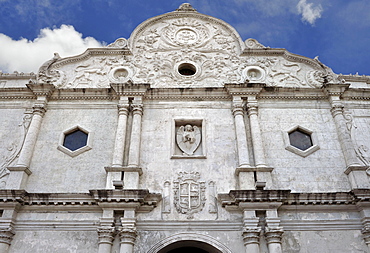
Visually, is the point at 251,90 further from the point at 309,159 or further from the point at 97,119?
the point at 97,119

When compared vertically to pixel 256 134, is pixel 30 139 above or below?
below

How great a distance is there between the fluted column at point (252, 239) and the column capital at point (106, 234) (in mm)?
3851

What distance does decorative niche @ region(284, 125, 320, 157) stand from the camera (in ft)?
38.9

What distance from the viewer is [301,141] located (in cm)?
1234

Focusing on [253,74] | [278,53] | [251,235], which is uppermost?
[278,53]

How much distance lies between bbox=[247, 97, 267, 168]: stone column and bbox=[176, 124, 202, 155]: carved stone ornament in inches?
76.0

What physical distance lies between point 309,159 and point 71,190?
8004 millimetres

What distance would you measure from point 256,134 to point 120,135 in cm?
476

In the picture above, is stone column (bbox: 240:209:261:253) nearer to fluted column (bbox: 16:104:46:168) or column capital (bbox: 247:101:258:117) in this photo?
column capital (bbox: 247:101:258:117)

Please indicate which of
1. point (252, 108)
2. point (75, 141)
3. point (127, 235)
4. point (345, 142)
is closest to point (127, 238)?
point (127, 235)

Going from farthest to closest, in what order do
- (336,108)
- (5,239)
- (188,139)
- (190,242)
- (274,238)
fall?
(336,108)
(188,139)
(190,242)
(5,239)
(274,238)

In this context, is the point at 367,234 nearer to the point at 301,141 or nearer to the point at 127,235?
the point at 301,141

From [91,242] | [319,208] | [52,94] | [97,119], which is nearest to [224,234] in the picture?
[319,208]

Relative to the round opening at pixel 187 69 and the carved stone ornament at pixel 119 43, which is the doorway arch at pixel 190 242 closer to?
the round opening at pixel 187 69
